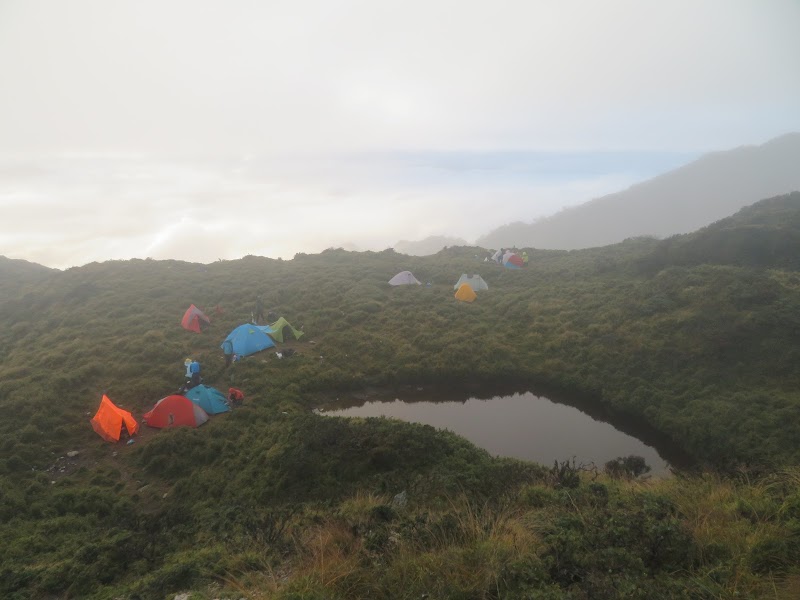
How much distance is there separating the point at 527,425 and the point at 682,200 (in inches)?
6392

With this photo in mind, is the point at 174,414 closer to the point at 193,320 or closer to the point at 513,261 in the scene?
the point at 193,320

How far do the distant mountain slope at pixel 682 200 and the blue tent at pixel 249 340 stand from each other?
4883 inches

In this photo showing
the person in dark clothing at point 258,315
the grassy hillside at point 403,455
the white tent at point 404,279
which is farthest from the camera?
the white tent at point 404,279

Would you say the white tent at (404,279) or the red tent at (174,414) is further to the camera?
the white tent at (404,279)

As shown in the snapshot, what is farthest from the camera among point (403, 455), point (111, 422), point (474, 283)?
point (474, 283)

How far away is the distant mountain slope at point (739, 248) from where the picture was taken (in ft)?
77.6

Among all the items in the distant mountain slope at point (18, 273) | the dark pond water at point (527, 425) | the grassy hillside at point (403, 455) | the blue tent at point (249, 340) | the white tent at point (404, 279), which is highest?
the distant mountain slope at point (18, 273)

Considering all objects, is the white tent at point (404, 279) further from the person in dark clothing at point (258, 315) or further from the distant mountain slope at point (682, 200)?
the distant mountain slope at point (682, 200)

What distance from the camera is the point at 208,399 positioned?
14266mm

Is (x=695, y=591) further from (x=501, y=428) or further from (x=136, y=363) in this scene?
(x=136, y=363)

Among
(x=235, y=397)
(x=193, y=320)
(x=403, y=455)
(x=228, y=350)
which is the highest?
(x=193, y=320)

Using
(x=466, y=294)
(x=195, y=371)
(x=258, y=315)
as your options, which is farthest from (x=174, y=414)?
(x=466, y=294)

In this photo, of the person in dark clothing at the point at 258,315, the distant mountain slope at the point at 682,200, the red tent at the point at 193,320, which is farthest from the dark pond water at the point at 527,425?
the distant mountain slope at the point at 682,200

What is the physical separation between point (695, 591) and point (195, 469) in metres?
11.7
